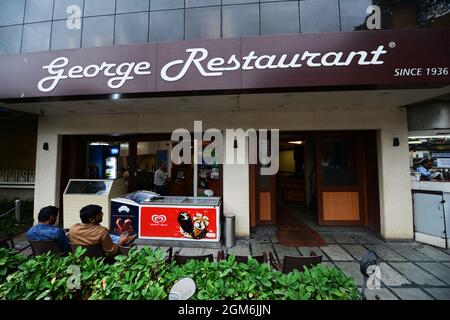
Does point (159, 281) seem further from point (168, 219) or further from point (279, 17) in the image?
point (279, 17)

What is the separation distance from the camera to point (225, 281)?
1.99 metres

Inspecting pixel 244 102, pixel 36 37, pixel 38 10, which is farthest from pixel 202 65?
pixel 38 10

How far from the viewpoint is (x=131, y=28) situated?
6.16 meters

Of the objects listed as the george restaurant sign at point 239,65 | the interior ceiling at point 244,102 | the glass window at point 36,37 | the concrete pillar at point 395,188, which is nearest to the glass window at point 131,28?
the george restaurant sign at point 239,65

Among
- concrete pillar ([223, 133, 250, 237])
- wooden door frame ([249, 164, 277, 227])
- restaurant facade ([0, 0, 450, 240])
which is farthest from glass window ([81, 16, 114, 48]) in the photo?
wooden door frame ([249, 164, 277, 227])

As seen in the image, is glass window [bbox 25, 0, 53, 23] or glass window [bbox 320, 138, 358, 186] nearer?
glass window [bbox 25, 0, 53, 23]

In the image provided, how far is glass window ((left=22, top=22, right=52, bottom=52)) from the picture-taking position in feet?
21.4

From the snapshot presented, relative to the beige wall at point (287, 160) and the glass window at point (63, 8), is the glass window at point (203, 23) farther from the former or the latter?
the beige wall at point (287, 160)

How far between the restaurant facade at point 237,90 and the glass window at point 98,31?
0.03m

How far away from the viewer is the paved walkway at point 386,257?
3.48 metres

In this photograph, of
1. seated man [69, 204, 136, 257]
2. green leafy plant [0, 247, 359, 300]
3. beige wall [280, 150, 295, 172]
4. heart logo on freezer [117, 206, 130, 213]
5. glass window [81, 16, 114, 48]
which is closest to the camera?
green leafy plant [0, 247, 359, 300]

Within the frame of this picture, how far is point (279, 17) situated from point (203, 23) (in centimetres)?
201

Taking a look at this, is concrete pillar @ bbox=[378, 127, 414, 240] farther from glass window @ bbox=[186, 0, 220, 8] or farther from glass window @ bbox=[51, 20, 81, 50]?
glass window @ bbox=[51, 20, 81, 50]

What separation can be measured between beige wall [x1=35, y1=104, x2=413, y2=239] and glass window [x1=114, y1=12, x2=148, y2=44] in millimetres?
2110
